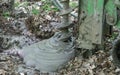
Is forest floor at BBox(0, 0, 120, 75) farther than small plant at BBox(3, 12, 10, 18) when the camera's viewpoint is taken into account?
No

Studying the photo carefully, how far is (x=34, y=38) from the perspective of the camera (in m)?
5.37

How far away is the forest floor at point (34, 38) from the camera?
4215mm

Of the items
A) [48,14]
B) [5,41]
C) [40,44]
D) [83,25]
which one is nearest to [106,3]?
[83,25]

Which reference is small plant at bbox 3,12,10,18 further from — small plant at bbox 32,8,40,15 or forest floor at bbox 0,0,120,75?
small plant at bbox 32,8,40,15

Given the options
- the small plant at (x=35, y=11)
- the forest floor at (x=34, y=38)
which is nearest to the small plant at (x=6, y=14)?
the forest floor at (x=34, y=38)

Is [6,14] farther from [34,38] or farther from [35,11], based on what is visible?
[34,38]

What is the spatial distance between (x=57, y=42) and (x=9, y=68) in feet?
2.31

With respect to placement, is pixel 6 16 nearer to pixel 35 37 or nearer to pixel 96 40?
pixel 35 37

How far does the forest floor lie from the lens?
4215 mm

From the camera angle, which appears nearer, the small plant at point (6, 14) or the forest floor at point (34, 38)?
the forest floor at point (34, 38)

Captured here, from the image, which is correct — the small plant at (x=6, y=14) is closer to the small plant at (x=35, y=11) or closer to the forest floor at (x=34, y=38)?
the forest floor at (x=34, y=38)

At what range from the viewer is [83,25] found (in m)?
4.29

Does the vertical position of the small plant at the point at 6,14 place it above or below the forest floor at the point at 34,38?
above

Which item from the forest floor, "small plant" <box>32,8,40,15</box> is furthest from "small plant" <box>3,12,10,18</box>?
"small plant" <box>32,8,40,15</box>
